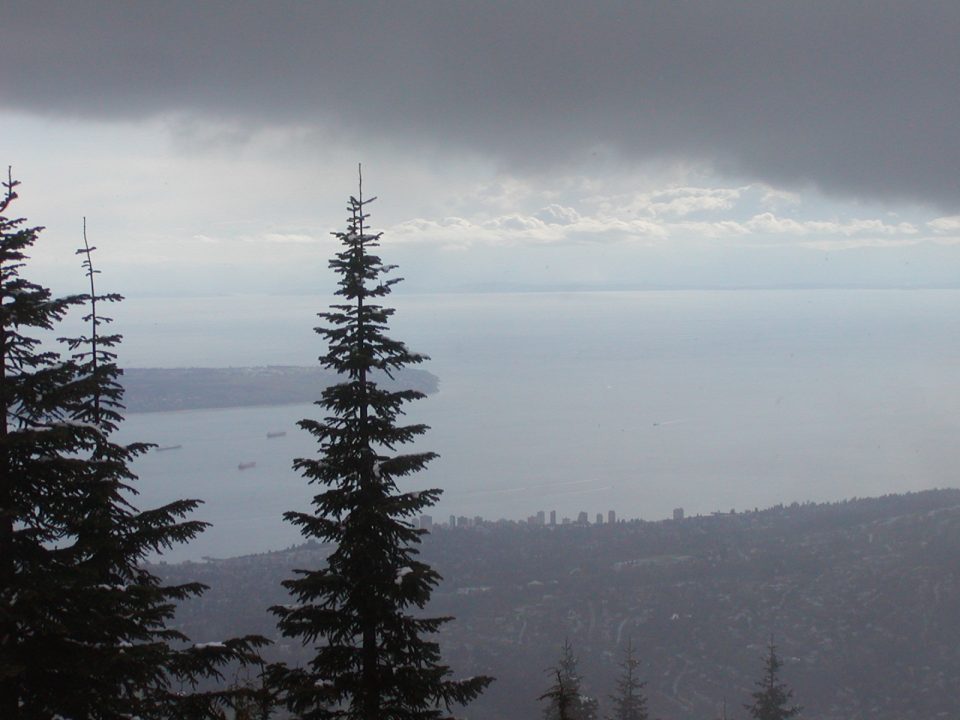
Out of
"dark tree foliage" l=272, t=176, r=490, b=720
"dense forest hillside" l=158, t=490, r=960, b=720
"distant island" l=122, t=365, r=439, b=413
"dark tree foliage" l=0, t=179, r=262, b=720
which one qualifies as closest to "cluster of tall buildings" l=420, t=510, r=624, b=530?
"dense forest hillside" l=158, t=490, r=960, b=720

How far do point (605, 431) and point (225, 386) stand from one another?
176 ft

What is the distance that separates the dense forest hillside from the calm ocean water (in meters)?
9.85

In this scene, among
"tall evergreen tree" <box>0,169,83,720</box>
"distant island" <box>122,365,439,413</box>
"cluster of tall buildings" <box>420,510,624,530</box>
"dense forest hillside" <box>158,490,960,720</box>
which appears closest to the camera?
"tall evergreen tree" <box>0,169,83,720</box>

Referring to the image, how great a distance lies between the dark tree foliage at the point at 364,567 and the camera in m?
7.22

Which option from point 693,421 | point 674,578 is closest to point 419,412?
point 693,421

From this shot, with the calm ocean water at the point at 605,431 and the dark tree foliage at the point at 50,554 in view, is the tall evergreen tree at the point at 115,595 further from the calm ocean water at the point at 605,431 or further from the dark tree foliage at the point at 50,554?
the calm ocean water at the point at 605,431

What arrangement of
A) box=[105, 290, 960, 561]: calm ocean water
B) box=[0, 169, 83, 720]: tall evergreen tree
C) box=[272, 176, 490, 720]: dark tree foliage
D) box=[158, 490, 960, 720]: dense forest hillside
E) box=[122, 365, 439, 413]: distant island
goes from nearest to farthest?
box=[0, 169, 83, 720]: tall evergreen tree < box=[272, 176, 490, 720]: dark tree foliage < box=[158, 490, 960, 720]: dense forest hillside < box=[105, 290, 960, 561]: calm ocean water < box=[122, 365, 439, 413]: distant island

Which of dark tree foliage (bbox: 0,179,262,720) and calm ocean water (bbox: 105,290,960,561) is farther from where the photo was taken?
calm ocean water (bbox: 105,290,960,561)

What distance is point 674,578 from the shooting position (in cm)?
5631

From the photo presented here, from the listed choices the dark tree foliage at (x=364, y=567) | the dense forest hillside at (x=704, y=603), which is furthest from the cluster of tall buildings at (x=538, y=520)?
the dark tree foliage at (x=364, y=567)

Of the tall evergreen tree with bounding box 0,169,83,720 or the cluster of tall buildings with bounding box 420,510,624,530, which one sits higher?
the tall evergreen tree with bounding box 0,169,83,720

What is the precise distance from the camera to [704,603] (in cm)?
5119

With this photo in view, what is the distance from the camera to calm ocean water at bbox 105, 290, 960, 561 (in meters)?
76.8

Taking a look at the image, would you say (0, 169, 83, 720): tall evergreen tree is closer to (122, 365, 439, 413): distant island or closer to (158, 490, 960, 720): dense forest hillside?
(158, 490, 960, 720): dense forest hillside
